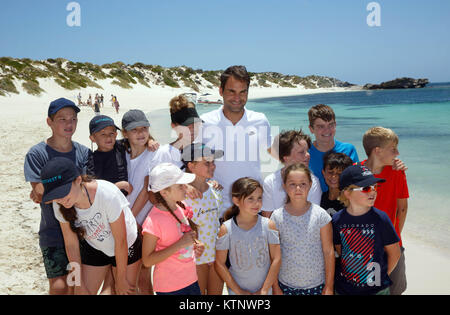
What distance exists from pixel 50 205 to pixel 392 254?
8.55 feet

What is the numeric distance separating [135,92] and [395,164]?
40.7m

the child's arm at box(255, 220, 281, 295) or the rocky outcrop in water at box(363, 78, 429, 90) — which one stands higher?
the rocky outcrop in water at box(363, 78, 429, 90)

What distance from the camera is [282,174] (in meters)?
2.77

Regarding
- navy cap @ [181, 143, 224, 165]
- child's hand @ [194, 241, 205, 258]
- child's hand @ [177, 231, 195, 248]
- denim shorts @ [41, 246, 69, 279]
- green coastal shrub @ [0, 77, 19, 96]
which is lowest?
denim shorts @ [41, 246, 69, 279]

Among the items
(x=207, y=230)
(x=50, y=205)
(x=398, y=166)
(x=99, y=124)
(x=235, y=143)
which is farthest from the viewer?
(x=235, y=143)

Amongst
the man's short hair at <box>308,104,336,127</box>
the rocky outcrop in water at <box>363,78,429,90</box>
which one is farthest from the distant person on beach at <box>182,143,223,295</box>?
the rocky outcrop in water at <box>363,78,429,90</box>

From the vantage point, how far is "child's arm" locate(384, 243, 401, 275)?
237 centimetres

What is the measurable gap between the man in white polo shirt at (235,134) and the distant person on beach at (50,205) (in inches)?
49.0

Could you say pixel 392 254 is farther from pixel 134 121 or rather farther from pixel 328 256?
pixel 134 121

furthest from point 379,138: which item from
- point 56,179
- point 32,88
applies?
point 32,88

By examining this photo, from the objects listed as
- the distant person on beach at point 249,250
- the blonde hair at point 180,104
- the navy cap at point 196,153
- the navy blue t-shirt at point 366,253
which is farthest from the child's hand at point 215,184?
the navy blue t-shirt at point 366,253

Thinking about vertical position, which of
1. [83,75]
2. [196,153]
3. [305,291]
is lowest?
[305,291]

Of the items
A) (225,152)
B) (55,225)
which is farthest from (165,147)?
(55,225)

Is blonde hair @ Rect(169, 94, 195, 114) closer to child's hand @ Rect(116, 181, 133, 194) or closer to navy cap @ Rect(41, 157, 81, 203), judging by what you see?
child's hand @ Rect(116, 181, 133, 194)
